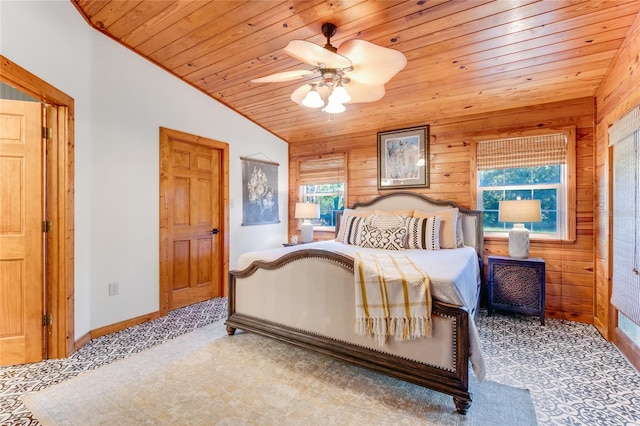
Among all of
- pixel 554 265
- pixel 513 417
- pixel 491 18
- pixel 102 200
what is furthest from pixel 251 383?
pixel 554 265

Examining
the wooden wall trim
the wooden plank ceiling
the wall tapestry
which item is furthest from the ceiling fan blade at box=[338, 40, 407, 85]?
the wall tapestry

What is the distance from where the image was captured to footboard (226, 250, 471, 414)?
1801mm

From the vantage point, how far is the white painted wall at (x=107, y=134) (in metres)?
2.35

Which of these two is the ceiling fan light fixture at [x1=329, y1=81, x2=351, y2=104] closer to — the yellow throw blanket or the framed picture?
the yellow throw blanket

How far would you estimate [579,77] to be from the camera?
2889mm

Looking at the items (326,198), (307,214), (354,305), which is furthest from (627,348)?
(326,198)

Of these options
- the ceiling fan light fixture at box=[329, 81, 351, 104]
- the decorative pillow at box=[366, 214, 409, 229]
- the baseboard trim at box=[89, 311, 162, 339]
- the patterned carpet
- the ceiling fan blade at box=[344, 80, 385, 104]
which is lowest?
the patterned carpet

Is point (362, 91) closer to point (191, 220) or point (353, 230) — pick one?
point (353, 230)

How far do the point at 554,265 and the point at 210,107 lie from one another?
4.48 meters

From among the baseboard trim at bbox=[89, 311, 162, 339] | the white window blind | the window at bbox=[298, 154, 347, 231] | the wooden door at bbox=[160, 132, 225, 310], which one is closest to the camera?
the white window blind

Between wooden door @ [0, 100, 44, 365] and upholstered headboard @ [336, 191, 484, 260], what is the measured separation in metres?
3.34

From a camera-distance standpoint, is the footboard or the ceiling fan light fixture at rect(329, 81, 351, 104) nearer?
the footboard

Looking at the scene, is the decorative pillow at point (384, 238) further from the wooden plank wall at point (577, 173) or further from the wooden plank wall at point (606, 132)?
the wooden plank wall at point (606, 132)

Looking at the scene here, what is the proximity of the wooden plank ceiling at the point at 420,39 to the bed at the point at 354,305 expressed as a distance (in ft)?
4.62
